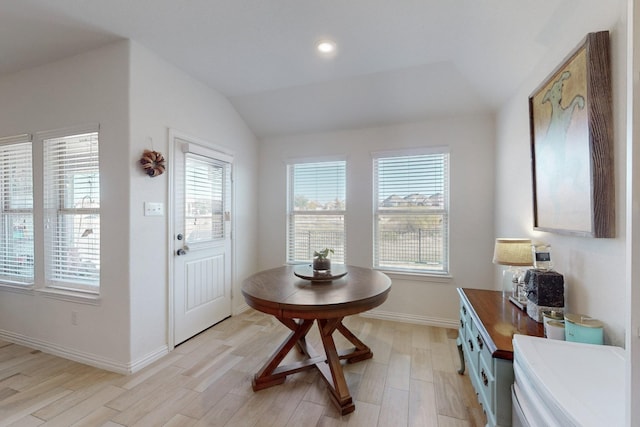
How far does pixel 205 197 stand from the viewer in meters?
3.09

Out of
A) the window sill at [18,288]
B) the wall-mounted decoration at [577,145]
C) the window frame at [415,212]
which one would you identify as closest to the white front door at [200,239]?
the window sill at [18,288]

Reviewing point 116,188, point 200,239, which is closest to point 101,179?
point 116,188

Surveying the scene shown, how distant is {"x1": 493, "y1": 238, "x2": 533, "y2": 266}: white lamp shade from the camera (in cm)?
184

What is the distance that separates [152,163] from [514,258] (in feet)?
9.42

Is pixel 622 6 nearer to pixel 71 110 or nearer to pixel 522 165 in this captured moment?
pixel 522 165

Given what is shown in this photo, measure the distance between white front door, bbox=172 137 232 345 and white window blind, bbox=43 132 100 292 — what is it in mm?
632

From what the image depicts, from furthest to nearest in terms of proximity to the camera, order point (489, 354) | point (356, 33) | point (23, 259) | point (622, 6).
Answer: point (23, 259) → point (356, 33) → point (489, 354) → point (622, 6)

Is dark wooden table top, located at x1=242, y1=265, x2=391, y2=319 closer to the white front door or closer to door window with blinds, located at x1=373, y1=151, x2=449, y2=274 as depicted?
the white front door

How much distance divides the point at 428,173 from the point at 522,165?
3.54 feet

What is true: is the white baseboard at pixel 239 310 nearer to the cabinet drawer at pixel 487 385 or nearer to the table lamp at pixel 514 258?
the cabinet drawer at pixel 487 385

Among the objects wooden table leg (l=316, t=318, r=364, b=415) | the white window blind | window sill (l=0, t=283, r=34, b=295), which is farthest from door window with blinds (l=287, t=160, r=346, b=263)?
window sill (l=0, t=283, r=34, b=295)

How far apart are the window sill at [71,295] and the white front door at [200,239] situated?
0.61 metres

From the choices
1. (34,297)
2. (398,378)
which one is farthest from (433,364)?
(34,297)

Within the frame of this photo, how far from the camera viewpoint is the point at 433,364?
2.35m
